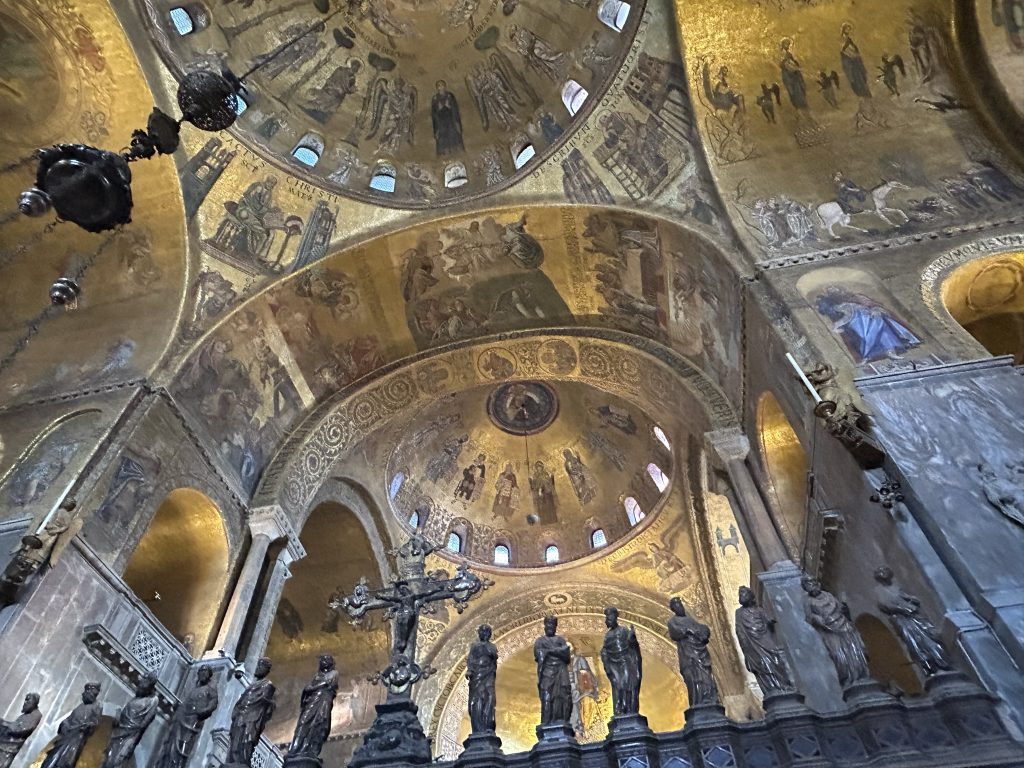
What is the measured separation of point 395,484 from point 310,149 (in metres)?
7.63

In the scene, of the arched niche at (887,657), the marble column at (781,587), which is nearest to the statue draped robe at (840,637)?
the marble column at (781,587)

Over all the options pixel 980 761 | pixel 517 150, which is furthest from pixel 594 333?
pixel 980 761

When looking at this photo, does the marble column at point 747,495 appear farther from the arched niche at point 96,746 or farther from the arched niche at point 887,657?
the arched niche at point 96,746

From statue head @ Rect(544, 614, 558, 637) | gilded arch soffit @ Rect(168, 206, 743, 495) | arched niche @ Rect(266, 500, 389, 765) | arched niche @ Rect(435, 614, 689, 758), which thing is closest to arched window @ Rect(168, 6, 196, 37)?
gilded arch soffit @ Rect(168, 206, 743, 495)

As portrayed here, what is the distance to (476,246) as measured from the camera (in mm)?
12758

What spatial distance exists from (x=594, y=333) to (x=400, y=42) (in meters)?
7.09

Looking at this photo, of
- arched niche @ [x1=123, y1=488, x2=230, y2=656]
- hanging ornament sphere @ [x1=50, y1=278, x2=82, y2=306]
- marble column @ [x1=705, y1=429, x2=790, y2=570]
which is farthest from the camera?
arched niche @ [x1=123, y1=488, x2=230, y2=656]

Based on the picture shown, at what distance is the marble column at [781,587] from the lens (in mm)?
8102

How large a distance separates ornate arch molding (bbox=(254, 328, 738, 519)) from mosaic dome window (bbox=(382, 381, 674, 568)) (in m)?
2.51

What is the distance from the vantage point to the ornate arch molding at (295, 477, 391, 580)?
14031 mm

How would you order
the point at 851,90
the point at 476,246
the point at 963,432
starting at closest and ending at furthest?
the point at 963,432
the point at 851,90
the point at 476,246

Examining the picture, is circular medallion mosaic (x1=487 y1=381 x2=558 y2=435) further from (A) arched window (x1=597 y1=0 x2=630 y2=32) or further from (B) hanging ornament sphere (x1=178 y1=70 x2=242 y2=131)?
(B) hanging ornament sphere (x1=178 y1=70 x2=242 y2=131)

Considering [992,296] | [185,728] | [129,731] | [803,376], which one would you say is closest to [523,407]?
[803,376]

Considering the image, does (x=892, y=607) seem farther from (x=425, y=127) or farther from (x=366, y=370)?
(x=425, y=127)
